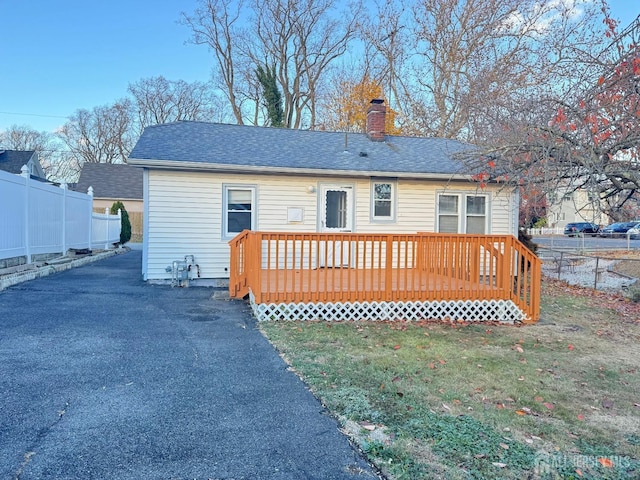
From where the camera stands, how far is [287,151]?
10711mm

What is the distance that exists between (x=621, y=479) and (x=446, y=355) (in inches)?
98.2

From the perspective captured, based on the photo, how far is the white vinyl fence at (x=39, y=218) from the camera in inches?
321

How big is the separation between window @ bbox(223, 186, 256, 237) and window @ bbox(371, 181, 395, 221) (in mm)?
2825

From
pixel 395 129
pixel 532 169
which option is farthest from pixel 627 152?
pixel 395 129

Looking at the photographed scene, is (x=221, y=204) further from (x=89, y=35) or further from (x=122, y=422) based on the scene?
(x=89, y=35)

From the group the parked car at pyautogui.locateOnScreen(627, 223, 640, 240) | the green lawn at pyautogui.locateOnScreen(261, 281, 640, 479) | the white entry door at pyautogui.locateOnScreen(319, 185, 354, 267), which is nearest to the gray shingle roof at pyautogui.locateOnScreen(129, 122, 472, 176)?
the white entry door at pyautogui.locateOnScreen(319, 185, 354, 267)

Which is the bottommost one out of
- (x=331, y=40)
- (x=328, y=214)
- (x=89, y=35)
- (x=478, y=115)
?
(x=328, y=214)

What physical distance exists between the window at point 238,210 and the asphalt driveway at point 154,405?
380 centimetres

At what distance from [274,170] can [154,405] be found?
6.89m

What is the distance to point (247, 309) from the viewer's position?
7.28 metres

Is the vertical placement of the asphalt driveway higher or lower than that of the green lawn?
higher

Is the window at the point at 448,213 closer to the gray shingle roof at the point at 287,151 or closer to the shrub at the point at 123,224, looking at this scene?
the gray shingle roof at the point at 287,151

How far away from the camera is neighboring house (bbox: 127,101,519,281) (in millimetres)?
9445

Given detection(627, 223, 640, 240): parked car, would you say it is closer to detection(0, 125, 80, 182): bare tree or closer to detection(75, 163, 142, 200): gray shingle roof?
detection(75, 163, 142, 200): gray shingle roof
